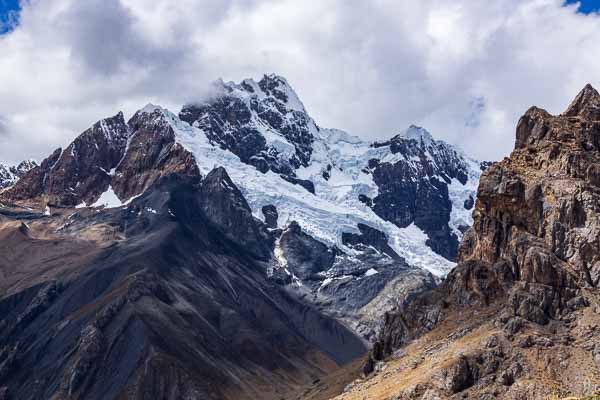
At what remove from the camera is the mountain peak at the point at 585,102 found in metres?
158

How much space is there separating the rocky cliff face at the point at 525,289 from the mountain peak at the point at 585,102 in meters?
0.25

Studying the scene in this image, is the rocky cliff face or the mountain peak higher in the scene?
the mountain peak

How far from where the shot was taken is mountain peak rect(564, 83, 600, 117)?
520ft

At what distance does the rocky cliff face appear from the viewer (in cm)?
11362

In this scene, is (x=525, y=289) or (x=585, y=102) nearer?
(x=525, y=289)

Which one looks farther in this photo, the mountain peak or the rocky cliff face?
the mountain peak

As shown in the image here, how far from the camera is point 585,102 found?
6334 inches

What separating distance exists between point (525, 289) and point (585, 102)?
1892 inches

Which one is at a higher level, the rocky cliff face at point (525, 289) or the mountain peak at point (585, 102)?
the mountain peak at point (585, 102)

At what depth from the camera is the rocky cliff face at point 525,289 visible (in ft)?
373

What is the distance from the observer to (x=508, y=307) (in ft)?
414

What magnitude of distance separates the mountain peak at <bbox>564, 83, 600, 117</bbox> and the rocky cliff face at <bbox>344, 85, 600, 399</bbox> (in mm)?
254

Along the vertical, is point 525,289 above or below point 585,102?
below

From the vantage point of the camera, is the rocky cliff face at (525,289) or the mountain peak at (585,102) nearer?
the rocky cliff face at (525,289)
